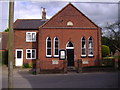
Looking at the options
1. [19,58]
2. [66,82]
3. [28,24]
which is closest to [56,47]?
[19,58]

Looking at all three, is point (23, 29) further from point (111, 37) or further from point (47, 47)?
point (111, 37)

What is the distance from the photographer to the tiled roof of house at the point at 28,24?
94.3ft

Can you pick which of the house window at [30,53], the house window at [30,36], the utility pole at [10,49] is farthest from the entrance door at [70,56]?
the utility pole at [10,49]

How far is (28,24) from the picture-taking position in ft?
98.0

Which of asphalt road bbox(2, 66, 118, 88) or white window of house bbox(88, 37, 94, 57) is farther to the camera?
white window of house bbox(88, 37, 94, 57)

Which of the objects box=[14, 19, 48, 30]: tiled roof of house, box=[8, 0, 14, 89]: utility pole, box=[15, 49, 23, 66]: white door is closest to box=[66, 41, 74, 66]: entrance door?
box=[14, 19, 48, 30]: tiled roof of house

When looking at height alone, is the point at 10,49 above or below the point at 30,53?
above

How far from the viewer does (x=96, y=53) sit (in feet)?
86.3

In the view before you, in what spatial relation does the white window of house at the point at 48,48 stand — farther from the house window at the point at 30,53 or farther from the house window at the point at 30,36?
the house window at the point at 30,36

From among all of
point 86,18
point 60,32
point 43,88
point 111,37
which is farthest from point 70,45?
point 111,37

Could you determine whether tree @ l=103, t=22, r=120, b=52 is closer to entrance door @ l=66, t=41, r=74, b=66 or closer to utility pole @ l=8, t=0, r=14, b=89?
entrance door @ l=66, t=41, r=74, b=66

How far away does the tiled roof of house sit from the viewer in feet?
94.3

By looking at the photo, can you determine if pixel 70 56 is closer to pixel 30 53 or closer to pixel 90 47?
pixel 90 47

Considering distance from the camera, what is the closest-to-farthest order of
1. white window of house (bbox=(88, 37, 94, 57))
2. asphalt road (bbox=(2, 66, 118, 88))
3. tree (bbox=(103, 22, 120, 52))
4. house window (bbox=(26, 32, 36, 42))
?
asphalt road (bbox=(2, 66, 118, 88)), white window of house (bbox=(88, 37, 94, 57)), house window (bbox=(26, 32, 36, 42)), tree (bbox=(103, 22, 120, 52))
